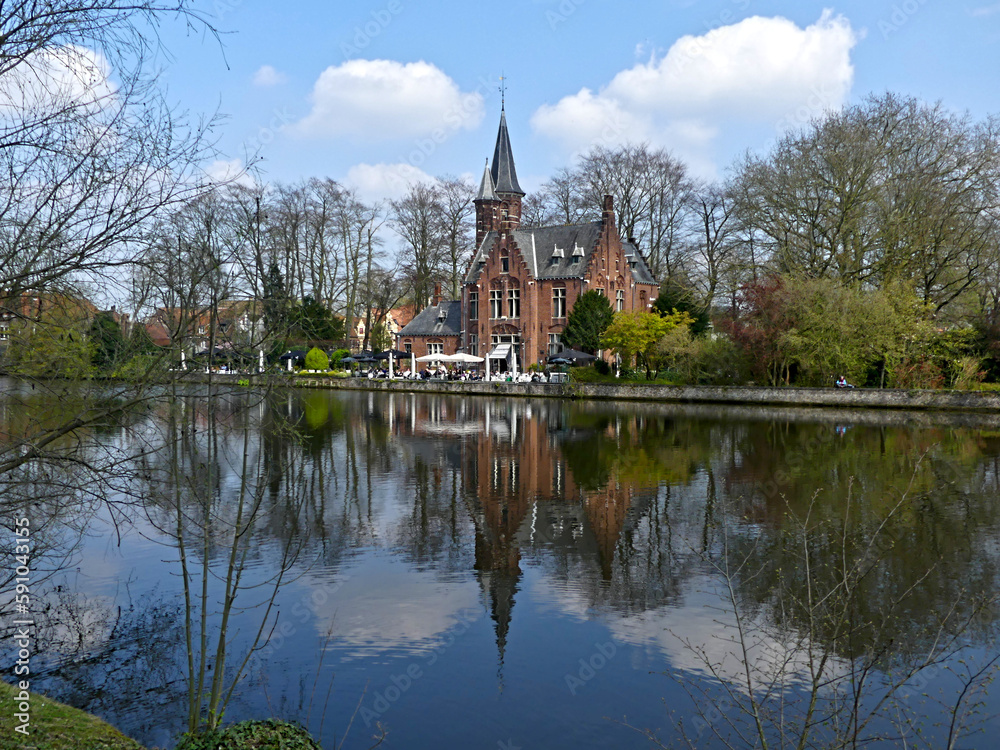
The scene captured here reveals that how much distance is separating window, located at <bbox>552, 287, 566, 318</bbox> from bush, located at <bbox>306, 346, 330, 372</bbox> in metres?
14.7

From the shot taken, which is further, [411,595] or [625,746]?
[411,595]

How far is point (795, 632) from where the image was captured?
7605 millimetres

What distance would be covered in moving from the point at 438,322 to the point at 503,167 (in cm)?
1129

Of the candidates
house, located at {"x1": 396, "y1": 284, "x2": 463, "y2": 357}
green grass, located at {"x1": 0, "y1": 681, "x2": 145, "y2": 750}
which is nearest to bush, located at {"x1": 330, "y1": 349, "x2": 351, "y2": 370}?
house, located at {"x1": 396, "y1": 284, "x2": 463, "y2": 357}

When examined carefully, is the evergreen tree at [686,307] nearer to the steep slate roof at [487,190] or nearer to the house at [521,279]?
the house at [521,279]

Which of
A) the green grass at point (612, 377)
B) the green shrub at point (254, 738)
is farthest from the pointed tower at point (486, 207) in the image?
the green shrub at point (254, 738)

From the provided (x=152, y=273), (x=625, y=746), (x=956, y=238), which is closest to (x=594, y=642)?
(x=625, y=746)

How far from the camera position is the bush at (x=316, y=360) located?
162 feet

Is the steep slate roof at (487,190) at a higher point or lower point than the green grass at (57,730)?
higher

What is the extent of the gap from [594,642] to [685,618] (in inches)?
43.9

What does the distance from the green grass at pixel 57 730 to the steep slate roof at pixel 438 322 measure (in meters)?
47.5

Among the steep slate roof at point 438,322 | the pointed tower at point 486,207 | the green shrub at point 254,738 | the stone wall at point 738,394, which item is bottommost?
the green shrub at point 254,738

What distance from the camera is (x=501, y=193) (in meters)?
52.1

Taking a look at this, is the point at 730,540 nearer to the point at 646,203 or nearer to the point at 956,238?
the point at 956,238
